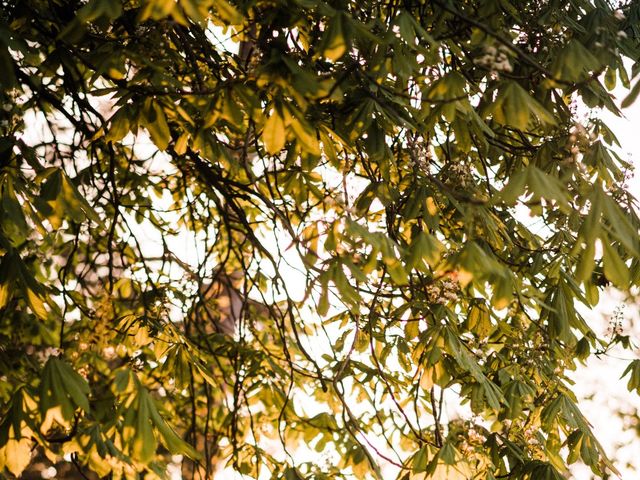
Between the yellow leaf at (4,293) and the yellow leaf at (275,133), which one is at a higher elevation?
the yellow leaf at (275,133)

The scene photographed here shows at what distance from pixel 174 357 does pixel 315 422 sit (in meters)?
0.90

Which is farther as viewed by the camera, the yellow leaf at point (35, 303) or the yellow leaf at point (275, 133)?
the yellow leaf at point (35, 303)

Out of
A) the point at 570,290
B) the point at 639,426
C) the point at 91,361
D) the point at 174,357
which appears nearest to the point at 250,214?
the point at 91,361

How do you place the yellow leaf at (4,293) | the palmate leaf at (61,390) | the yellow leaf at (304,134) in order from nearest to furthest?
1. the palmate leaf at (61,390)
2. the yellow leaf at (304,134)
3. the yellow leaf at (4,293)

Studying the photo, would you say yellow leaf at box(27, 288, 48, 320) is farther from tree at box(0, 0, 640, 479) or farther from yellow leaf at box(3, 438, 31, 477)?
yellow leaf at box(3, 438, 31, 477)

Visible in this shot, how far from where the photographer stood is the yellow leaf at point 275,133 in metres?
1.46

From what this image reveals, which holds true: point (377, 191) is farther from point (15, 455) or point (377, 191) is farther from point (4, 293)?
point (15, 455)

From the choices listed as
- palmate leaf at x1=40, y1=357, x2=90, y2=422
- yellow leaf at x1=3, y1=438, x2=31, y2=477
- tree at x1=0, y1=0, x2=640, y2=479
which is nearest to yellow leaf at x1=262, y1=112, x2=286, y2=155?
tree at x1=0, y1=0, x2=640, y2=479

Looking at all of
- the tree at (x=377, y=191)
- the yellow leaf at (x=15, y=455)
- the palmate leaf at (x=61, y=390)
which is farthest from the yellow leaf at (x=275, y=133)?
the yellow leaf at (x=15, y=455)

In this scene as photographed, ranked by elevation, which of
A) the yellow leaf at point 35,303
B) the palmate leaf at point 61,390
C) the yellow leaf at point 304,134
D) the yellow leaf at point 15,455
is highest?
the yellow leaf at point 304,134

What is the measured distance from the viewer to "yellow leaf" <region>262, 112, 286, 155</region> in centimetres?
146

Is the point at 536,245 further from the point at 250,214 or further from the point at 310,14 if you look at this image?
the point at 250,214

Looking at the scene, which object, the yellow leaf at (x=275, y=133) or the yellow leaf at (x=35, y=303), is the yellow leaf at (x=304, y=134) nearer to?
the yellow leaf at (x=275, y=133)

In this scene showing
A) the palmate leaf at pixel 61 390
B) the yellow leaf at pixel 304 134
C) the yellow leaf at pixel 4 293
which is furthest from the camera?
the yellow leaf at pixel 4 293
